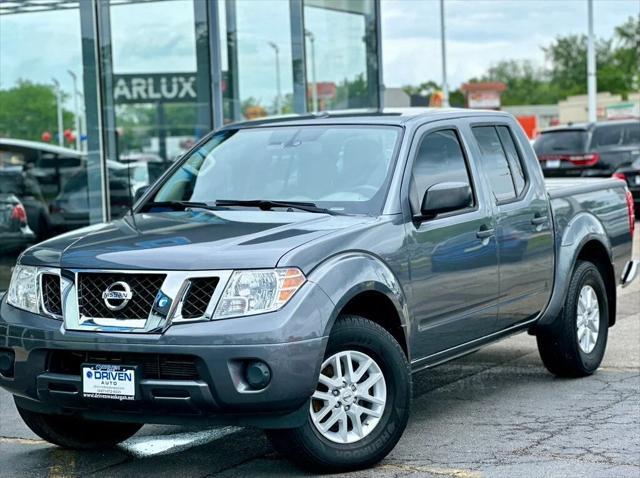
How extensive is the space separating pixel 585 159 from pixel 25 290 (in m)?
18.1

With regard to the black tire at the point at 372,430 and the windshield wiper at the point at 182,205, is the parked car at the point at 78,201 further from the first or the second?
the black tire at the point at 372,430

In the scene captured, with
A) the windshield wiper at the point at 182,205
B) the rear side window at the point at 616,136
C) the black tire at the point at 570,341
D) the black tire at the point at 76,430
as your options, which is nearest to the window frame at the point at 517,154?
the black tire at the point at 570,341

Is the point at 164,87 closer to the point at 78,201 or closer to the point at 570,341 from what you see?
the point at 78,201

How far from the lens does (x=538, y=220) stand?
7707mm

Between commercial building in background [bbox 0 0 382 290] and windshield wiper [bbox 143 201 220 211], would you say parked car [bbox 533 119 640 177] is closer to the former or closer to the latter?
commercial building in background [bbox 0 0 382 290]

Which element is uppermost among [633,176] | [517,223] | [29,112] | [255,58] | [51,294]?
[255,58]

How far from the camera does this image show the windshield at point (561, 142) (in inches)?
910

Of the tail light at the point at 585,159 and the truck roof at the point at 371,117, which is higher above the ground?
the truck roof at the point at 371,117

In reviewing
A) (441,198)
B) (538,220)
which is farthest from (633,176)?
(441,198)

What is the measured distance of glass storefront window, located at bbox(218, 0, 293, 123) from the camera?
51.9ft

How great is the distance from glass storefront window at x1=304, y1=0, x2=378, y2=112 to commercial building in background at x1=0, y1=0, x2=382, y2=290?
1cm

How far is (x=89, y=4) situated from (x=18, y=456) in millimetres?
8099

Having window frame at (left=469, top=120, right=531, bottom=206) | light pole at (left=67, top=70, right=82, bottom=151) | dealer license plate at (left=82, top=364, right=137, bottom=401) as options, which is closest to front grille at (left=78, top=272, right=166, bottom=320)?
dealer license plate at (left=82, top=364, right=137, bottom=401)

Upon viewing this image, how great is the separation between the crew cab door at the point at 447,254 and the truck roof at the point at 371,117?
99mm
